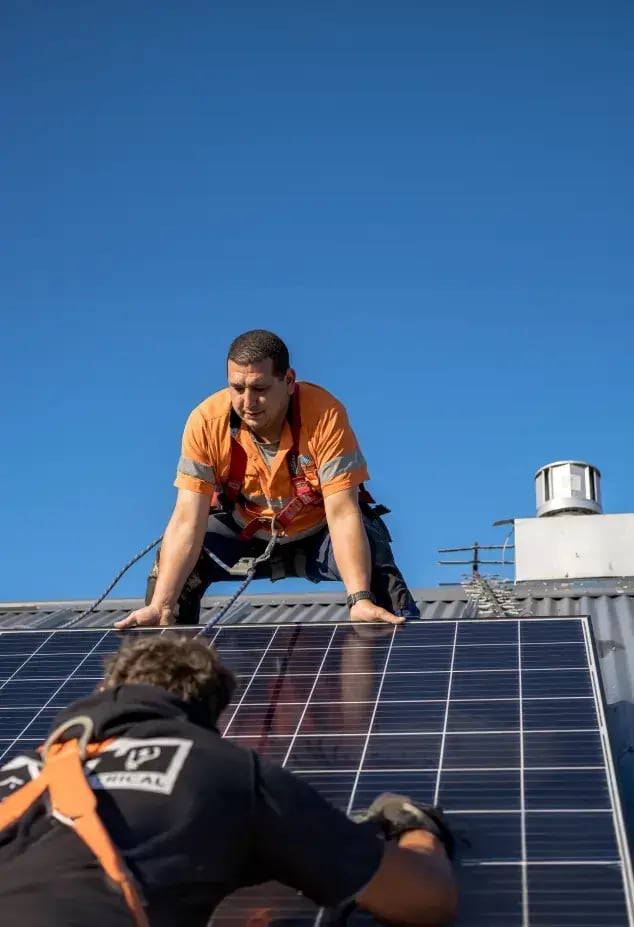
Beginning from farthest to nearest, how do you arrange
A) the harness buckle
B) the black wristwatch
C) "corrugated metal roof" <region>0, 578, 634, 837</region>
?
"corrugated metal roof" <region>0, 578, 634, 837</region> < the black wristwatch < the harness buckle

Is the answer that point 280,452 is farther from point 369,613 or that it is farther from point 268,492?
point 369,613

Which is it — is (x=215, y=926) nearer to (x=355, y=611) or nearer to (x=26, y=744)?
(x=26, y=744)

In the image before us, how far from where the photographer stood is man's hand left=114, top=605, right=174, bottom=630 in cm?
695

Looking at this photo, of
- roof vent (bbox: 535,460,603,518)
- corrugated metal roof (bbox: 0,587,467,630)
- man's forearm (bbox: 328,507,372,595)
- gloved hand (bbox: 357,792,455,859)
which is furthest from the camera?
roof vent (bbox: 535,460,603,518)

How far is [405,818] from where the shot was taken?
13.5ft

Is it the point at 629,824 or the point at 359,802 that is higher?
the point at 359,802

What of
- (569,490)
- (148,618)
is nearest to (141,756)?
(148,618)

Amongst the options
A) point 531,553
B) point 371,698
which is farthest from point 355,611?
Answer: point 531,553

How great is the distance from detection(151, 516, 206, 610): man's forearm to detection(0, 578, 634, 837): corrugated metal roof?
1929 mm

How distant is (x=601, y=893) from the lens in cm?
390

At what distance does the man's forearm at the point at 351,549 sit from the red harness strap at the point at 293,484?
0.34 metres

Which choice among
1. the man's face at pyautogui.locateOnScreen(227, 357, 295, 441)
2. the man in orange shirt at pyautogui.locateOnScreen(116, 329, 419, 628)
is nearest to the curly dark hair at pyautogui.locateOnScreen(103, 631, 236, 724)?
the man in orange shirt at pyautogui.locateOnScreen(116, 329, 419, 628)

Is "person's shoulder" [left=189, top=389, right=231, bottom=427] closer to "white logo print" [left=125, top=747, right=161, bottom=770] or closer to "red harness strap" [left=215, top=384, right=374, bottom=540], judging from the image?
"red harness strap" [left=215, top=384, right=374, bottom=540]

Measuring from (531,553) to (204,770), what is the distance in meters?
12.1
